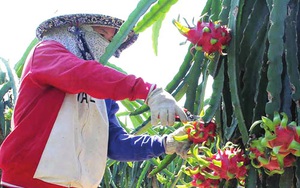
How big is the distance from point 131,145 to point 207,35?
0.86 m

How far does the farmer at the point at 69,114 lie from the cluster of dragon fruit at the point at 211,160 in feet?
0.66

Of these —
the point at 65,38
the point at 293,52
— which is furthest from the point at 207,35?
the point at 65,38

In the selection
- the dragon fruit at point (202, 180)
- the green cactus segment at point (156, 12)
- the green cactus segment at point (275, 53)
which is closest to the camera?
the green cactus segment at point (275, 53)

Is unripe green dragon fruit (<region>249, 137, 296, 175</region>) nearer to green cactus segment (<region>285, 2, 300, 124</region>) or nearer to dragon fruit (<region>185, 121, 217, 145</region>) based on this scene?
green cactus segment (<region>285, 2, 300, 124</region>)

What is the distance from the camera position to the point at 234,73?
1.47 metres

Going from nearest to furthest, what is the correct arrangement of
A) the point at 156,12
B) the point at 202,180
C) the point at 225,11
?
the point at 202,180, the point at 225,11, the point at 156,12

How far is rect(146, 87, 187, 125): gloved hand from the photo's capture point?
5.34 feet

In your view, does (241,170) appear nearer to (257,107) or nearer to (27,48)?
(257,107)

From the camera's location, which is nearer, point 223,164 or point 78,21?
point 223,164

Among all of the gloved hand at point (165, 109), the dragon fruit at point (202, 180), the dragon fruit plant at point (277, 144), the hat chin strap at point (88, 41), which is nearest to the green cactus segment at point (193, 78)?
the gloved hand at point (165, 109)

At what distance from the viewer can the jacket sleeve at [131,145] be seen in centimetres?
214

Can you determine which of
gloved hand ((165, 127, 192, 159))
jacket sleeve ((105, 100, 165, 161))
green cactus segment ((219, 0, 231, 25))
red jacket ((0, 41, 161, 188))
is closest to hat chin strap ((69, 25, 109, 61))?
red jacket ((0, 41, 161, 188))

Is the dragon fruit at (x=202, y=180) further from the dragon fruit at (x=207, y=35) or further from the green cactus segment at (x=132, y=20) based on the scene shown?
the green cactus segment at (x=132, y=20)

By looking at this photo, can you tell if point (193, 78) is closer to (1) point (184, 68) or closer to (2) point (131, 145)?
(1) point (184, 68)
